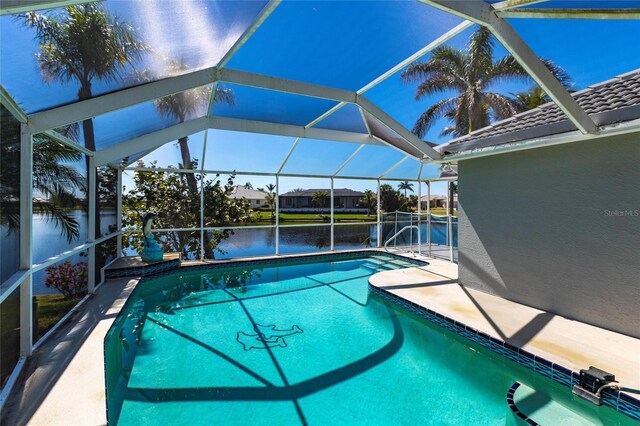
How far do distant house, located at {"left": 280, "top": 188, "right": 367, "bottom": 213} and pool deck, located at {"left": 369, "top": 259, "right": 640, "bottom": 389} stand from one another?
21.5 m

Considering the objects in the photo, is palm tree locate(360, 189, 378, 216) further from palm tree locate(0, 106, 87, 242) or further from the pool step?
palm tree locate(0, 106, 87, 242)

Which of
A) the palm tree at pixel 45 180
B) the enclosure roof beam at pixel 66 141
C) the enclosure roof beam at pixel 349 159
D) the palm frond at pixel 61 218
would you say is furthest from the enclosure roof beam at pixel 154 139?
the enclosure roof beam at pixel 349 159

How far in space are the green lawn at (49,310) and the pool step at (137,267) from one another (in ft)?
8.00

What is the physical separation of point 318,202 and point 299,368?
27.0 m

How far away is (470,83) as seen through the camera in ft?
46.0

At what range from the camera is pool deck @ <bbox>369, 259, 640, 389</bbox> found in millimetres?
3682

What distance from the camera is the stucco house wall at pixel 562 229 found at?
14.5ft

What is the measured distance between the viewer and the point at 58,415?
283 cm

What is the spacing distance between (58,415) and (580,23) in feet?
25.6

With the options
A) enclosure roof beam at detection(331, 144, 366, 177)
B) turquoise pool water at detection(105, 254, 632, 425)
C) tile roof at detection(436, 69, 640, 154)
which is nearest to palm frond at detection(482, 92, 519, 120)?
enclosure roof beam at detection(331, 144, 366, 177)

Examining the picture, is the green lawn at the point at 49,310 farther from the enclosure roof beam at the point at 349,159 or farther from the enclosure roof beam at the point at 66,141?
the enclosure roof beam at the point at 349,159

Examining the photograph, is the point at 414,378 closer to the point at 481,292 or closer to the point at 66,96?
the point at 481,292

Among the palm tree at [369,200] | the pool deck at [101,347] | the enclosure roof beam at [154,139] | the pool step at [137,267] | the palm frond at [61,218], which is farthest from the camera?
the palm tree at [369,200]

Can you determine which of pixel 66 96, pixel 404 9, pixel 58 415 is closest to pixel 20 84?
pixel 66 96
